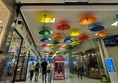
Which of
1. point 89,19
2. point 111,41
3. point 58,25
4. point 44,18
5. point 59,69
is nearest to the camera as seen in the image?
point 44,18

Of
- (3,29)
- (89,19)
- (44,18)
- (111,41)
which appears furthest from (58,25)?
(111,41)

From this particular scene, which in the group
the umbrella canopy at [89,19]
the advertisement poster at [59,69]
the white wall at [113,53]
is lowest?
the advertisement poster at [59,69]

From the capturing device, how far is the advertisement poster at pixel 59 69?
8.91 m

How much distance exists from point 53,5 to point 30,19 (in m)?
1.57

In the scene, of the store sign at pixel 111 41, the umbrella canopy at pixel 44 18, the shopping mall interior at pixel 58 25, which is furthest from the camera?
the store sign at pixel 111 41

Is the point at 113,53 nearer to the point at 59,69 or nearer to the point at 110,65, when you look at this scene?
the point at 110,65

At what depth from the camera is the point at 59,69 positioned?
9.34 meters

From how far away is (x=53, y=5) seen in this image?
155 inches

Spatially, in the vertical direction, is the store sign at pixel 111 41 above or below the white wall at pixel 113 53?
above

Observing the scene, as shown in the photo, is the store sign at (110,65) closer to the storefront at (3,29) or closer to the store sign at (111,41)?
the store sign at (111,41)

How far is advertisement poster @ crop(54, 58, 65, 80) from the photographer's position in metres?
8.91

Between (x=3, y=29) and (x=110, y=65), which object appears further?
(x=110, y=65)

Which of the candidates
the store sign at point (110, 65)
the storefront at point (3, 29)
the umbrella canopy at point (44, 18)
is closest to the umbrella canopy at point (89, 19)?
the umbrella canopy at point (44, 18)

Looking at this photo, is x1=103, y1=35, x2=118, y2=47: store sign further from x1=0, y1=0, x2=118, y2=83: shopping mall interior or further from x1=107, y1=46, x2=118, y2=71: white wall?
x1=107, y1=46, x2=118, y2=71: white wall
